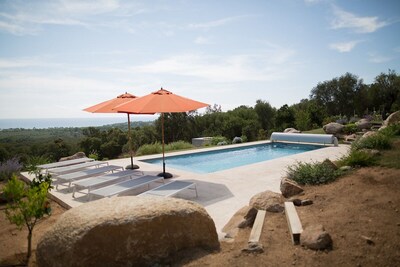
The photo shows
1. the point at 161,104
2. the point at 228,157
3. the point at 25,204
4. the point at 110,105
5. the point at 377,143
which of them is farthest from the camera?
the point at 228,157

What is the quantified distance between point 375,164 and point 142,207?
560 centimetres

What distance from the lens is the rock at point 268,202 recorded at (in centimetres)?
410

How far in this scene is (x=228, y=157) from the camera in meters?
12.9

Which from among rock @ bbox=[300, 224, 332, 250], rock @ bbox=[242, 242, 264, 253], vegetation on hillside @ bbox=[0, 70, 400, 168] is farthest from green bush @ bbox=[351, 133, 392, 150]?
vegetation on hillside @ bbox=[0, 70, 400, 168]

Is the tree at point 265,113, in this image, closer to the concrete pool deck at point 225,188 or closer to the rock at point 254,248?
the concrete pool deck at point 225,188

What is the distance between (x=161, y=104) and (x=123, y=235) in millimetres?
4628

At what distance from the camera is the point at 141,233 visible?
281cm

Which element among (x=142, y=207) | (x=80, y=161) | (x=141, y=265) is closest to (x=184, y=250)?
(x=141, y=265)

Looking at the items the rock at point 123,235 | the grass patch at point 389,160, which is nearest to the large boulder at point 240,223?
the rock at point 123,235

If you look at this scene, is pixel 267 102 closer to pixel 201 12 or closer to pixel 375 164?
pixel 201 12

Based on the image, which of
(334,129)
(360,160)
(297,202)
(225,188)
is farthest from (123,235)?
(334,129)

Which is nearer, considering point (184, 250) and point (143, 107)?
point (184, 250)

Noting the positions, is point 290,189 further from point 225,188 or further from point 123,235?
point 123,235

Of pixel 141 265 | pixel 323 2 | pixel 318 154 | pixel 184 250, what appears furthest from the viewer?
pixel 318 154
